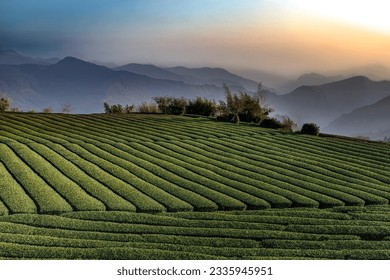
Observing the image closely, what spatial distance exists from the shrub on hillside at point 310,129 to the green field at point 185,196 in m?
5.21

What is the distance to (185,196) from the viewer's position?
775 inches

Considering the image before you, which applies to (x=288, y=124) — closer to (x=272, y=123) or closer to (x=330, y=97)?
(x=272, y=123)

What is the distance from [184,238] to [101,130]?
67.9 feet

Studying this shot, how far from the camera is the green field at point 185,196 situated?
1430cm

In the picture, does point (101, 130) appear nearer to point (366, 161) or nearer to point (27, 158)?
point (27, 158)

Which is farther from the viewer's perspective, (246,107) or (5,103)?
(5,103)

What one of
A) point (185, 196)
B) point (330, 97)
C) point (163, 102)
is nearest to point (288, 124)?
point (163, 102)

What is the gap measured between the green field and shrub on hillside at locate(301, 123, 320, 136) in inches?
205

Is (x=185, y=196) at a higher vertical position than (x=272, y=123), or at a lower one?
lower

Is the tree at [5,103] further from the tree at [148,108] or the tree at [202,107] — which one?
the tree at [202,107]

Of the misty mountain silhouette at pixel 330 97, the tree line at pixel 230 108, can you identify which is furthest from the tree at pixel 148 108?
the misty mountain silhouette at pixel 330 97

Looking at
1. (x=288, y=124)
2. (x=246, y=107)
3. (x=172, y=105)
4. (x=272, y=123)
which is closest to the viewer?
(x=272, y=123)

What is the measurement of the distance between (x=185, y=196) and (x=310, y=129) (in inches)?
871

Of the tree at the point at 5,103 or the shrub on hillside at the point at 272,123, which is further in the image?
the tree at the point at 5,103
